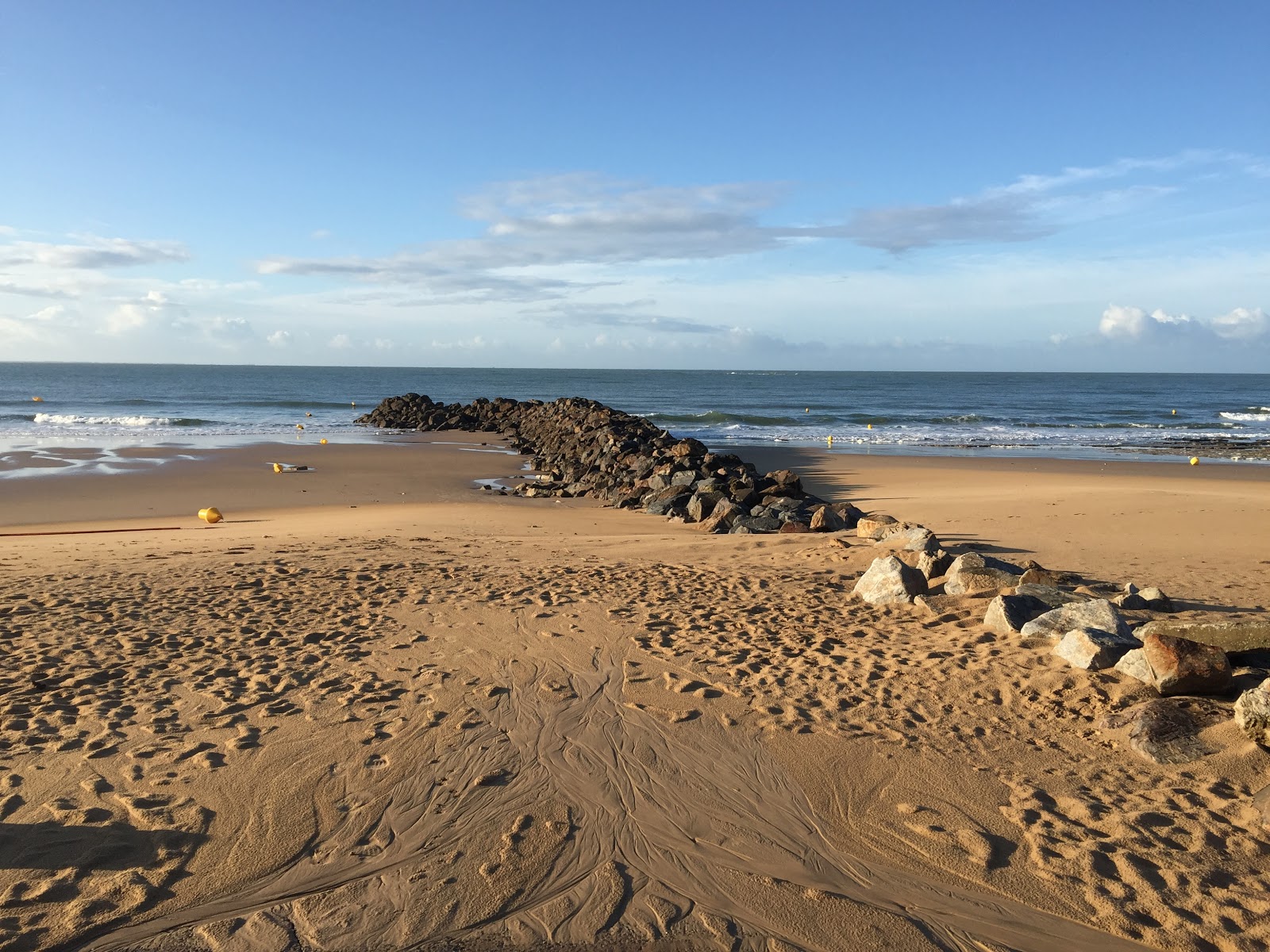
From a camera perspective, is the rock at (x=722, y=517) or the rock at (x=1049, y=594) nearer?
the rock at (x=1049, y=594)

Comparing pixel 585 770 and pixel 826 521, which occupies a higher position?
pixel 826 521

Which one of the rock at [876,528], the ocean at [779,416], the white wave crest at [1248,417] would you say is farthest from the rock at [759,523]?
the white wave crest at [1248,417]

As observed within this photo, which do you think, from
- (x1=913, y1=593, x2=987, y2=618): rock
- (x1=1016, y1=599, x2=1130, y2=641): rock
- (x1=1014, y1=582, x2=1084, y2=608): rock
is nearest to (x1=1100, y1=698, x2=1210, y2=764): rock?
(x1=1016, y1=599, x2=1130, y2=641): rock

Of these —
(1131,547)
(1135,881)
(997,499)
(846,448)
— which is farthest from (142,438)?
(1135,881)

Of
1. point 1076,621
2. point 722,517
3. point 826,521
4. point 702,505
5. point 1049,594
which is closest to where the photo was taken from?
point 1076,621

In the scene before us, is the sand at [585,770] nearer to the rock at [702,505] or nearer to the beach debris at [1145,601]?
the beach debris at [1145,601]

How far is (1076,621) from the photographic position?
6219mm

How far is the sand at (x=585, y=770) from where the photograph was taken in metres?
3.44

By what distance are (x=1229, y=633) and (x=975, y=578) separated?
2.29m

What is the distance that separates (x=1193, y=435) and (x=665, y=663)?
3720 cm

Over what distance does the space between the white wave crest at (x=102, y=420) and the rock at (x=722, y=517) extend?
33071 millimetres

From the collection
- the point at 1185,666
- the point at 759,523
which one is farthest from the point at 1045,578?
the point at 759,523

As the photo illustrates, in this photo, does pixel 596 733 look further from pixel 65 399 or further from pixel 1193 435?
pixel 65 399

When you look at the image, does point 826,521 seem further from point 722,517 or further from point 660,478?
point 660,478
